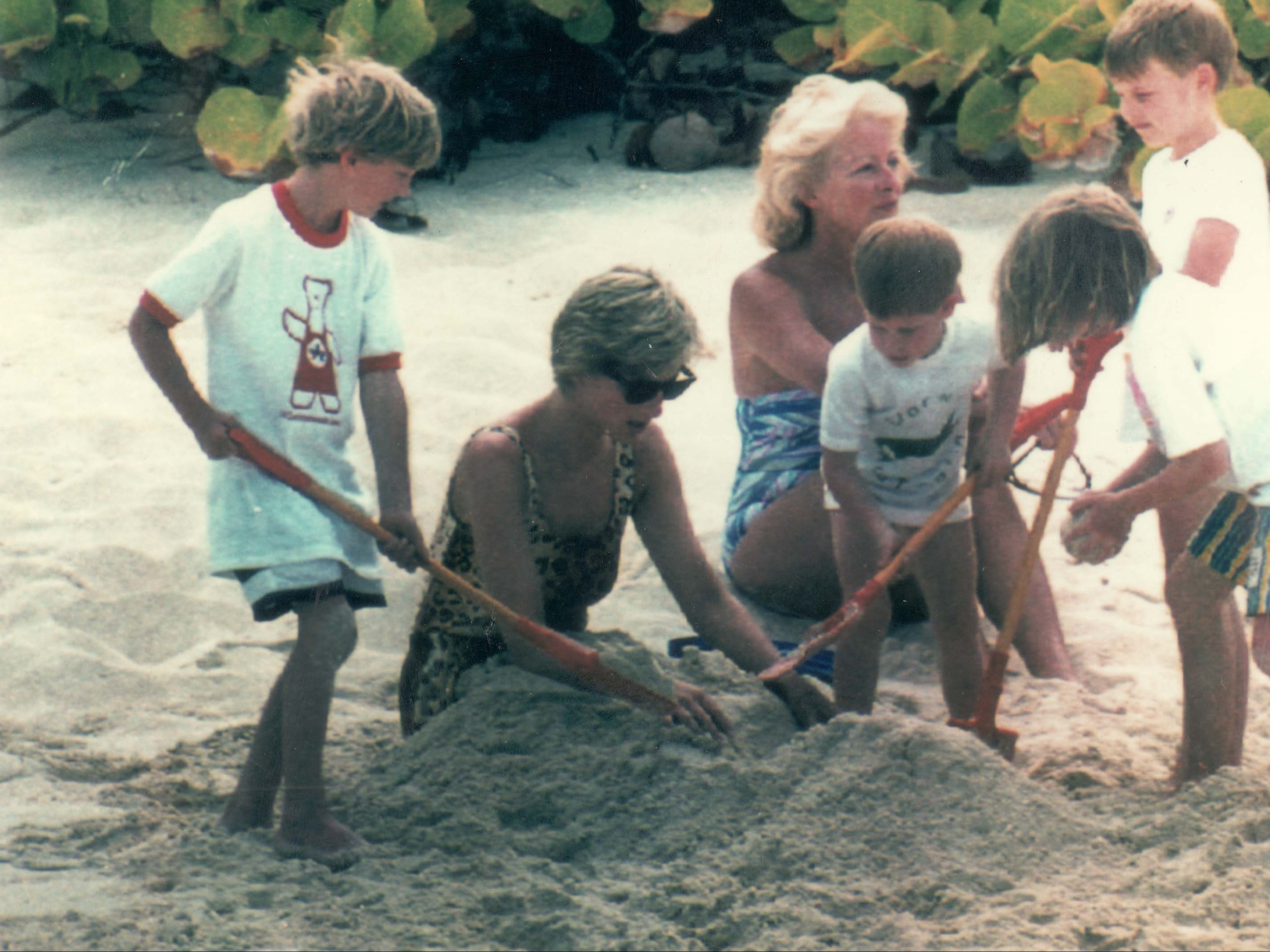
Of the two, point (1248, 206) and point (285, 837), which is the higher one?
point (1248, 206)

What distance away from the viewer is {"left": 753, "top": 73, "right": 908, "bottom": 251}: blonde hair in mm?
2863

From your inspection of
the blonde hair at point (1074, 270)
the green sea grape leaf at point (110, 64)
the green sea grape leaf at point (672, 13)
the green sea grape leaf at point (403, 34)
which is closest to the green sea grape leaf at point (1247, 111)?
the green sea grape leaf at point (672, 13)

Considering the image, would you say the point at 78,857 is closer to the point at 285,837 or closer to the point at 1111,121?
the point at 285,837

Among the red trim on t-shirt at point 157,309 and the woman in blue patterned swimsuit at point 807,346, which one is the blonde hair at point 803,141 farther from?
the red trim on t-shirt at point 157,309

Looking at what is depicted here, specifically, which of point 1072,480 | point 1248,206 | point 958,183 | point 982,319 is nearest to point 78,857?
point 982,319

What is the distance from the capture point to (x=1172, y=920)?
1.81 meters

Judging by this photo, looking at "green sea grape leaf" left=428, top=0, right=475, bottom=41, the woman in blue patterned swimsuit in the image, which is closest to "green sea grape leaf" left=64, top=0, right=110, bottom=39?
"green sea grape leaf" left=428, top=0, right=475, bottom=41

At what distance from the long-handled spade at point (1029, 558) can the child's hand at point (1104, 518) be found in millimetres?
51

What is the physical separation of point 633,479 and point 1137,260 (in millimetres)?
866

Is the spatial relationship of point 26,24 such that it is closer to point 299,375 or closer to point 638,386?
point 299,375

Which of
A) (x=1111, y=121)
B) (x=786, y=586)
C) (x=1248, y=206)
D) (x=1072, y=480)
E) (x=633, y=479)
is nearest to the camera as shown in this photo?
(x=633, y=479)

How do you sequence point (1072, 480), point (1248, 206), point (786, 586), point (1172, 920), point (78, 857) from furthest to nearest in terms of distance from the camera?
point (1072, 480)
point (786, 586)
point (1248, 206)
point (78, 857)
point (1172, 920)

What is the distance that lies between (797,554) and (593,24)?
9.28ft

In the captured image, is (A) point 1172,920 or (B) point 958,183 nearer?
(A) point 1172,920
